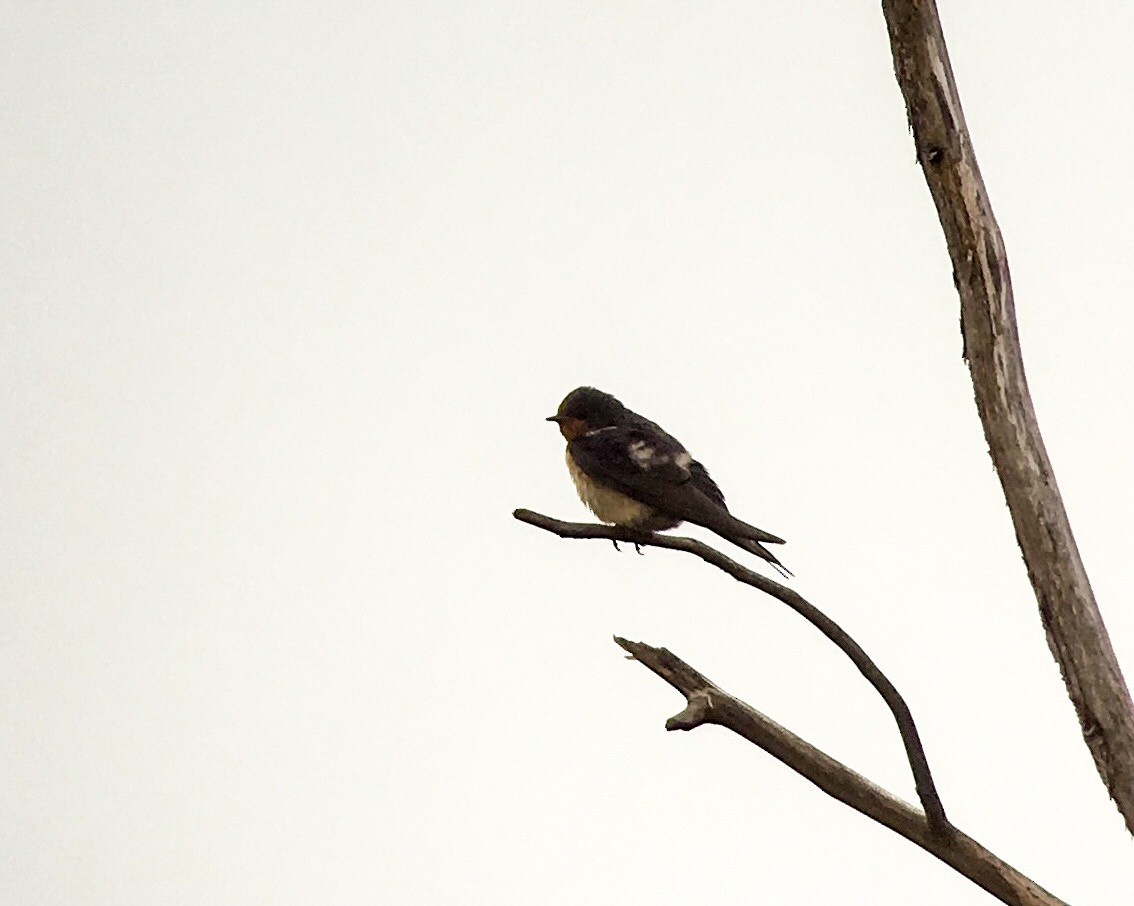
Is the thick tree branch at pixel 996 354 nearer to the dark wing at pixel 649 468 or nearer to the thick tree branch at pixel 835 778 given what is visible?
the thick tree branch at pixel 835 778

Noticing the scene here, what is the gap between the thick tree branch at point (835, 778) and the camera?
66.7 inches

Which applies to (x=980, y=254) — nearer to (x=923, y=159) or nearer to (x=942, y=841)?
(x=923, y=159)

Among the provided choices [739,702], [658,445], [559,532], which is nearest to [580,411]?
[658,445]

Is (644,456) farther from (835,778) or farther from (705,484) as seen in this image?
(835,778)

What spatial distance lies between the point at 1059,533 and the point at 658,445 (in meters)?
0.74

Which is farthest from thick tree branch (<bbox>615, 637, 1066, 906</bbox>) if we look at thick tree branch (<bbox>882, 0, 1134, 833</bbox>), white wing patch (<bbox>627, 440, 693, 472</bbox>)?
white wing patch (<bbox>627, 440, 693, 472</bbox>)

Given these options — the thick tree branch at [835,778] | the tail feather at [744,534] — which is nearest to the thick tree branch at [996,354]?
the thick tree branch at [835,778]

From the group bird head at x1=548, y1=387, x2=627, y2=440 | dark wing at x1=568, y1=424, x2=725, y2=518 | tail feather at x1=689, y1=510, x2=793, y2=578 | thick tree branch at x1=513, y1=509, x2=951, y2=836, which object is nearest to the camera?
thick tree branch at x1=513, y1=509, x2=951, y2=836

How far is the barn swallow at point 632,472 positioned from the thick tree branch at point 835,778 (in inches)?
15.3

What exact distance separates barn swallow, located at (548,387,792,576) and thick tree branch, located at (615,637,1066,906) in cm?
39

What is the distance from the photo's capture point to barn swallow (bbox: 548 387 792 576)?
219cm

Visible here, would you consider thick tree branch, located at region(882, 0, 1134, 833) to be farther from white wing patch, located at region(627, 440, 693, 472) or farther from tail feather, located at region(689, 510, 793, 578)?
white wing patch, located at region(627, 440, 693, 472)

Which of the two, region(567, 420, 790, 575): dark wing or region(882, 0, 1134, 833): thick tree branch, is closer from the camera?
region(882, 0, 1134, 833): thick tree branch

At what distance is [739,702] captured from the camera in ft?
5.65
